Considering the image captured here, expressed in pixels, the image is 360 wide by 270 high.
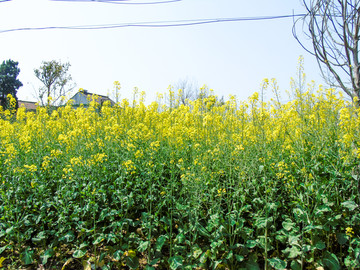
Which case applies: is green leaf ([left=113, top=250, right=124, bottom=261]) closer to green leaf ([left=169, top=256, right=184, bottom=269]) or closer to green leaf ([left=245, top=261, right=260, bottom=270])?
green leaf ([left=169, top=256, right=184, bottom=269])

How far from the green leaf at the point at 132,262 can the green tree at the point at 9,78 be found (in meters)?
29.3

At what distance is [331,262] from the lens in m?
2.32

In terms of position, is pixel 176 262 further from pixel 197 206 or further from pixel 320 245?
pixel 320 245

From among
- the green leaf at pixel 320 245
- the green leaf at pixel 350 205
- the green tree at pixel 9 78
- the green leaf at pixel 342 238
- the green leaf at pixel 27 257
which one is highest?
the green tree at pixel 9 78

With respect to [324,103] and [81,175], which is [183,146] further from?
[324,103]

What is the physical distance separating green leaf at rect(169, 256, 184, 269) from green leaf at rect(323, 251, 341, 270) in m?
1.23

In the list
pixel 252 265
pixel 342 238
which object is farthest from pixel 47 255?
pixel 342 238

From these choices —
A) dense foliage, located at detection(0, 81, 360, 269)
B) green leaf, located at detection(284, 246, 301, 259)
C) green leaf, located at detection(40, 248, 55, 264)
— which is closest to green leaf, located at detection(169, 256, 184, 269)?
dense foliage, located at detection(0, 81, 360, 269)

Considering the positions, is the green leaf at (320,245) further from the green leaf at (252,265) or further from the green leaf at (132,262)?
the green leaf at (132,262)

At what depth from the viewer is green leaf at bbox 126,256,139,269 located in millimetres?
2615

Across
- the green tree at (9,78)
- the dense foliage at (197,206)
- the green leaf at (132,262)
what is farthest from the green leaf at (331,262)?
the green tree at (9,78)

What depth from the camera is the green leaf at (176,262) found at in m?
2.45

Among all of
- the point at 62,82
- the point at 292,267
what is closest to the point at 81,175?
the point at 292,267

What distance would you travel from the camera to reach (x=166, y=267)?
2.67 m
